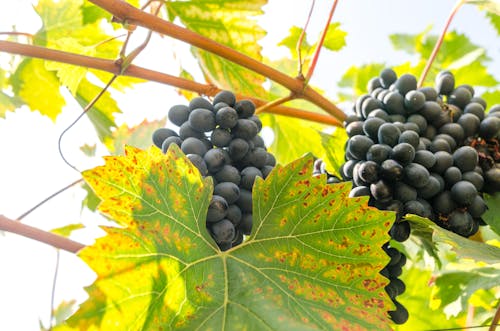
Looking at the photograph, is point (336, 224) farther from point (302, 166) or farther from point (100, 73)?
point (100, 73)

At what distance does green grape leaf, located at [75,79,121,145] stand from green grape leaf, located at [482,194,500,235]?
101cm

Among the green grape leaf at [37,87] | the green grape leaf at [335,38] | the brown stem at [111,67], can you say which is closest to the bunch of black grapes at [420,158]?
the brown stem at [111,67]

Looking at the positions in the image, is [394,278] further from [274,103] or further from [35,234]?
[35,234]

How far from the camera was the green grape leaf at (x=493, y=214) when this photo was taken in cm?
111

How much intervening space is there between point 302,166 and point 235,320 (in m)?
0.26

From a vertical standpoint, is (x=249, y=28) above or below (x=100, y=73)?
above

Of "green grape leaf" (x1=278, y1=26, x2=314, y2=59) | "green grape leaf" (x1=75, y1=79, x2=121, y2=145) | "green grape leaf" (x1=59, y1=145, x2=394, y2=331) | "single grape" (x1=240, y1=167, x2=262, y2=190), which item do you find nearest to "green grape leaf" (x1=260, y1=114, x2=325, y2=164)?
"green grape leaf" (x1=278, y1=26, x2=314, y2=59)

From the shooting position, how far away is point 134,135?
1.68 m

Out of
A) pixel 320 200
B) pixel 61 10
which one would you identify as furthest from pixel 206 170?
pixel 61 10

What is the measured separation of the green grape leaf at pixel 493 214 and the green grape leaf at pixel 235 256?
311 millimetres

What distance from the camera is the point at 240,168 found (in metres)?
1.08

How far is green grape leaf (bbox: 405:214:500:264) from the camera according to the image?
96cm

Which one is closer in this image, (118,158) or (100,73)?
(118,158)

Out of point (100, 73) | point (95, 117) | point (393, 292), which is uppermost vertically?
point (100, 73)
